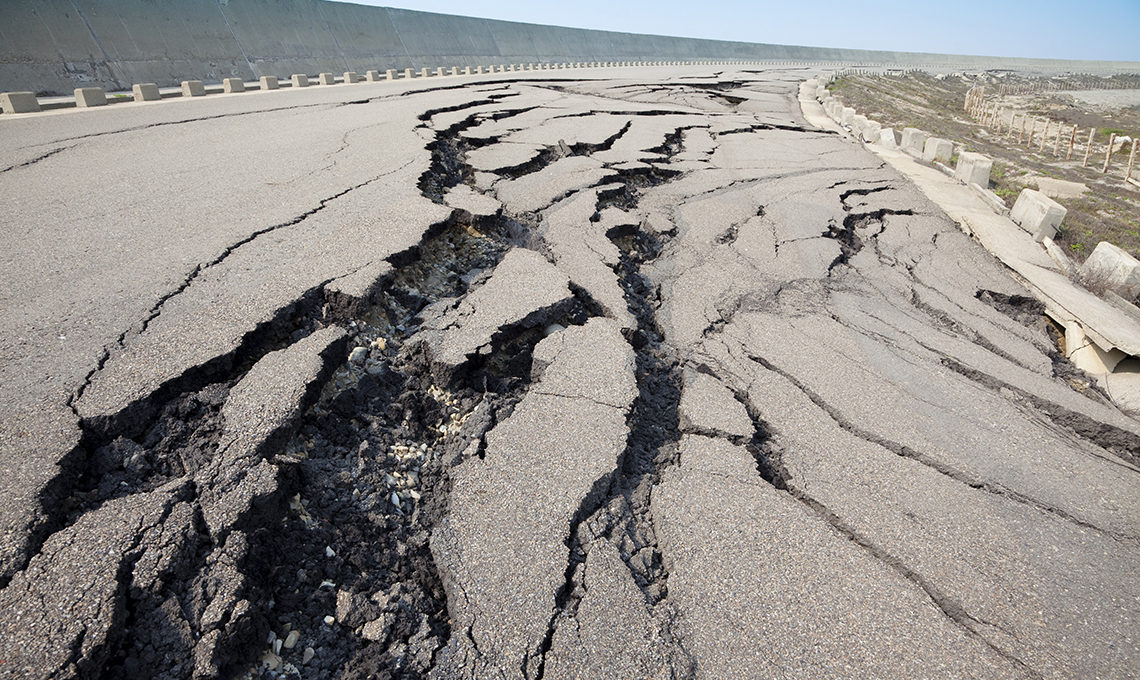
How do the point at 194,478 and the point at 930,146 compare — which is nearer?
the point at 194,478

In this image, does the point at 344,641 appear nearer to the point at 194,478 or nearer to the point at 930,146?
the point at 194,478

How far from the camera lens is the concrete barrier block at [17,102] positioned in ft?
25.0

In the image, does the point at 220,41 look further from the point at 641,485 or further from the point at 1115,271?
the point at 1115,271

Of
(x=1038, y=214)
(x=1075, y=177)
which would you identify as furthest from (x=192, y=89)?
(x=1075, y=177)

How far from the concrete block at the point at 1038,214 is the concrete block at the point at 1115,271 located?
0.92m

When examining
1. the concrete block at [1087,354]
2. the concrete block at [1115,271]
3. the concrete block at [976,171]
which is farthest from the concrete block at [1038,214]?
the concrete block at [1087,354]

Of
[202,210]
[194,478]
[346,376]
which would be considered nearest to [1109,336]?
[346,376]

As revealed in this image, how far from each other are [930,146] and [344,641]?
974 centimetres

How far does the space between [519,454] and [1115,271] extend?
493 cm

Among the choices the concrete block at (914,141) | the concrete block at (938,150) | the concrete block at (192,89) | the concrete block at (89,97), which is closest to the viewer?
the concrete block at (938,150)

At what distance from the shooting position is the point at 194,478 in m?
1.81

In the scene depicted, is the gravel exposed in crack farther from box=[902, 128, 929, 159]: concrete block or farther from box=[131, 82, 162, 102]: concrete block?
box=[131, 82, 162, 102]: concrete block

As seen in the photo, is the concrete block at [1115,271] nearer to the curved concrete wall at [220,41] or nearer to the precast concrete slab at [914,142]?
the precast concrete slab at [914,142]

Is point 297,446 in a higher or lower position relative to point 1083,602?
higher
